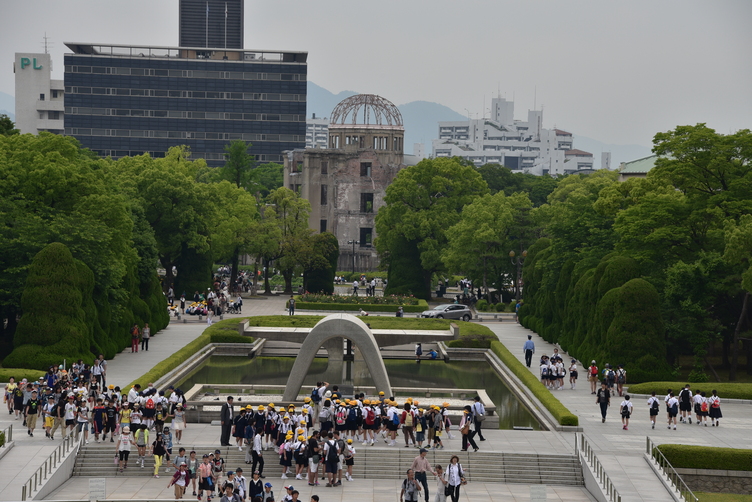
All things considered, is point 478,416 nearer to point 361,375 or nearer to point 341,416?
point 341,416

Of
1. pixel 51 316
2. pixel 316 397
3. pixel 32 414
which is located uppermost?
pixel 51 316

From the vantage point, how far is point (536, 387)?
3972 centimetres

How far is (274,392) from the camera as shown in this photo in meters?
39.2

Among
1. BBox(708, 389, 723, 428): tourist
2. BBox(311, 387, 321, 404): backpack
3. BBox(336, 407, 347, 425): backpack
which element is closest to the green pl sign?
BBox(311, 387, 321, 404): backpack

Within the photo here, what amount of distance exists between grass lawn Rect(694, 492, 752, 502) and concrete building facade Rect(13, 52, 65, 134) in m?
155

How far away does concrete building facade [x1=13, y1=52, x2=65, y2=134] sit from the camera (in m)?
166

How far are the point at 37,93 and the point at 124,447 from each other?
152 metres

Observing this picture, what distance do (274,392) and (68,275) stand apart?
10.9 meters

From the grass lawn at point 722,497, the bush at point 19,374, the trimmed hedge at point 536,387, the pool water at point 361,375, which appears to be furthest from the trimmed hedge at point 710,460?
the bush at point 19,374

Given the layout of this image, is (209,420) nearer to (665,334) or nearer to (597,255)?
(665,334)

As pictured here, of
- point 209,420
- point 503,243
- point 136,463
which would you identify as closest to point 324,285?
point 503,243

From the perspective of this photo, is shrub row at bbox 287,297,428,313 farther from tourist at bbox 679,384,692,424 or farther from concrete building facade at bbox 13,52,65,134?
concrete building facade at bbox 13,52,65,134

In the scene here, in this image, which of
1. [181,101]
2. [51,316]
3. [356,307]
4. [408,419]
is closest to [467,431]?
[408,419]

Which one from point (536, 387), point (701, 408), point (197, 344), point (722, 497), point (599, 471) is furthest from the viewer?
point (197, 344)
